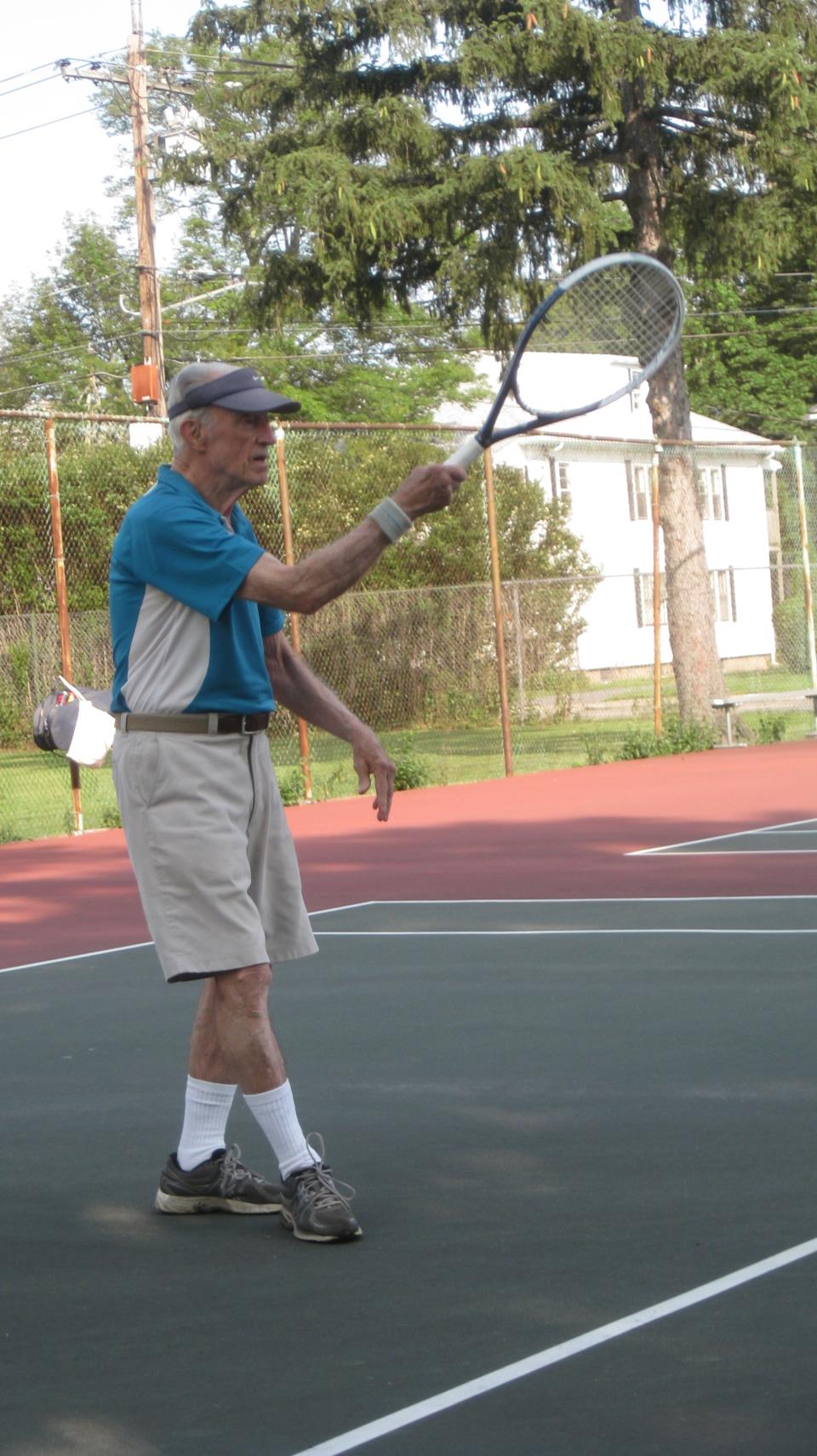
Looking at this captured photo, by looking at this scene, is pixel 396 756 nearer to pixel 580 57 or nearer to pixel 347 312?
pixel 347 312

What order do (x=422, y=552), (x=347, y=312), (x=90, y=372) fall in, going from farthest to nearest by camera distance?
(x=90, y=372), (x=422, y=552), (x=347, y=312)

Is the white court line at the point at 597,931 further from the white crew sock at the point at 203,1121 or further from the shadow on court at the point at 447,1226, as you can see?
the white crew sock at the point at 203,1121

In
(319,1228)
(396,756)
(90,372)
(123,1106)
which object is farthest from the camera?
(90,372)

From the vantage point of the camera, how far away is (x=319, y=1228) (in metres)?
4.57

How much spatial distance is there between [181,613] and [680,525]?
676 inches

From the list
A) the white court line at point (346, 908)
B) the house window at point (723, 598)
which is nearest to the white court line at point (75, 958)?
the white court line at point (346, 908)

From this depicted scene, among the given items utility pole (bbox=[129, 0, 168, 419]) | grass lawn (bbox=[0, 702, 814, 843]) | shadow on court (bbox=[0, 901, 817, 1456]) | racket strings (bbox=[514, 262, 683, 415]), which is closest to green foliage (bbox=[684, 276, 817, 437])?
utility pole (bbox=[129, 0, 168, 419])

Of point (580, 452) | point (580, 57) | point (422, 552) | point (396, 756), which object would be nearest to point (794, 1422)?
point (396, 756)

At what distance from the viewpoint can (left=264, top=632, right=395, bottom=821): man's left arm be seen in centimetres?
500

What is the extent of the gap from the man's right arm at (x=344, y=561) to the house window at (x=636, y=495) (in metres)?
43.9

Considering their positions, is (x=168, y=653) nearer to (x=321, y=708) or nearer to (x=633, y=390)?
(x=321, y=708)

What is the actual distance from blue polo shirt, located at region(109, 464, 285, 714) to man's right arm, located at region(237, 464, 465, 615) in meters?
0.10

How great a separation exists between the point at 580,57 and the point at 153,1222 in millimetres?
16588

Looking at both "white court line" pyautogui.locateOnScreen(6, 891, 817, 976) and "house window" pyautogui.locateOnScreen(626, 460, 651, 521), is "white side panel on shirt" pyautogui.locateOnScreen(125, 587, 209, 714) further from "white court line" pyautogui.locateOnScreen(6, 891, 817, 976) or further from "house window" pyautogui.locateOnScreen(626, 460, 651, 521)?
"house window" pyautogui.locateOnScreen(626, 460, 651, 521)
